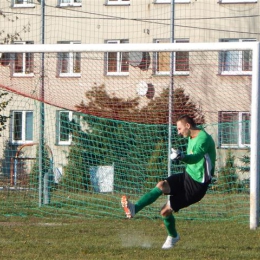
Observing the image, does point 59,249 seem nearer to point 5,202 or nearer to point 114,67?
point 5,202

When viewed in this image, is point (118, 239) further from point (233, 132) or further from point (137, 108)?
point (233, 132)

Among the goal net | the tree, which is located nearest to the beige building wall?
the goal net

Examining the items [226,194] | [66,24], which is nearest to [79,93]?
[226,194]

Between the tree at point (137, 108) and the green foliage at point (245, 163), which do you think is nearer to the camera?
the tree at point (137, 108)

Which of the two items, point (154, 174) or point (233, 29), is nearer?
point (154, 174)

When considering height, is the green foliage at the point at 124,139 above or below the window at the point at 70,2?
below

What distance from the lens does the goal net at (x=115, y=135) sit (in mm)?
13484

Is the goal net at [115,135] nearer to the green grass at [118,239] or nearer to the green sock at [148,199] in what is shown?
the green grass at [118,239]

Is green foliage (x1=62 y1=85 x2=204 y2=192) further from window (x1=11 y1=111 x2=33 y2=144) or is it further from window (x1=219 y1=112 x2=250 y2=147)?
window (x1=11 y1=111 x2=33 y2=144)

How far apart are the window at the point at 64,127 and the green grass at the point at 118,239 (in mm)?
2113

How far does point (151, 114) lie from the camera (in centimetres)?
1411

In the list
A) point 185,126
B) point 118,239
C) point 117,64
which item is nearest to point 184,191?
point 185,126

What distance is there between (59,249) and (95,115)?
455 centimetres

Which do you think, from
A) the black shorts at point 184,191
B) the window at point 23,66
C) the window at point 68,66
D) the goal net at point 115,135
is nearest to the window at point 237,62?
the goal net at point 115,135
